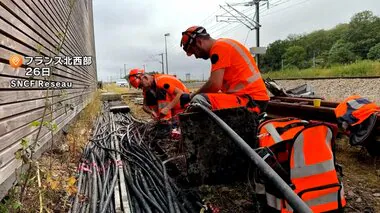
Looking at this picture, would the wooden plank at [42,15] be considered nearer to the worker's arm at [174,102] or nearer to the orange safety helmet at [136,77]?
the orange safety helmet at [136,77]

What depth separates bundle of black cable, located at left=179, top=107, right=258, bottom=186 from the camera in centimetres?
318

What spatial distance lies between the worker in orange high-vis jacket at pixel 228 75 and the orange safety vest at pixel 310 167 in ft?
2.91

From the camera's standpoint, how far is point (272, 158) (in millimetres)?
2457

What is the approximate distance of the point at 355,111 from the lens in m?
4.01

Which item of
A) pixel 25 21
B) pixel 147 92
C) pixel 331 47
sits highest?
pixel 331 47

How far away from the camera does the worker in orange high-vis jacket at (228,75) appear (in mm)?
3428

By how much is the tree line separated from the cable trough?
3529cm

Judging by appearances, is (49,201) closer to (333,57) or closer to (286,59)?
(333,57)

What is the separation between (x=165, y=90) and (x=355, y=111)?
342 centimetres

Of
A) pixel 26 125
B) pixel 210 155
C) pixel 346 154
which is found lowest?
pixel 346 154

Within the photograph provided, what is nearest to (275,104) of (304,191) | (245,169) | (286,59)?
(245,169)

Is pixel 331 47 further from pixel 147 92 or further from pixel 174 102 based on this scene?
pixel 174 102

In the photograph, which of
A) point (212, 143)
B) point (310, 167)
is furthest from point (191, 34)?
point (310, 167)

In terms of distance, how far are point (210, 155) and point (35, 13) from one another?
11.4 ft
